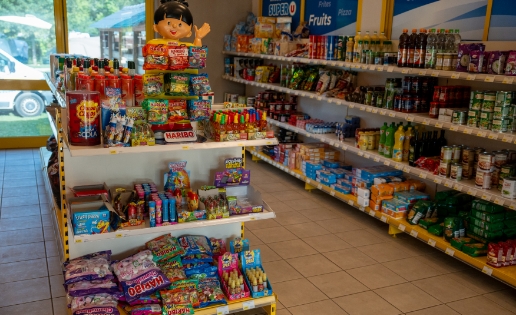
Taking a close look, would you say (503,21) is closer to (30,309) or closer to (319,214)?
(319,214)

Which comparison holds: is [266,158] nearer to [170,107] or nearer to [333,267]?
[333,267]

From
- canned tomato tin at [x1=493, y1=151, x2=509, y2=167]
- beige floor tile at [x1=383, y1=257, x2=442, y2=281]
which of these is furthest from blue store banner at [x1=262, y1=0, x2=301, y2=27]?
beige floor tile at [x1=383, y1=257, x2=442, y2=281]

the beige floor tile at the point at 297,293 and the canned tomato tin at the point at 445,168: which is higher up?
the canned tomato tin at the point at 445,168

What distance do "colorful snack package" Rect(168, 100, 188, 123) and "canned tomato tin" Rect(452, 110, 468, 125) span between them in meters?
2.39

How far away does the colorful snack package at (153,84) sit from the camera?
3113mm

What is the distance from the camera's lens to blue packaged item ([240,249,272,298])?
125 inches

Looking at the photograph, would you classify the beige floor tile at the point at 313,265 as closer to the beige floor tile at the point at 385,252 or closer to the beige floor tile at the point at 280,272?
the beige floor tile at the point at 280,272

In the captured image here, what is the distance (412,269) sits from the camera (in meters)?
4.22

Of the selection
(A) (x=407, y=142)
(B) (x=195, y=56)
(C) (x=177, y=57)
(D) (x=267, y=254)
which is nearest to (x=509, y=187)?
(A) (x=407, y=142)

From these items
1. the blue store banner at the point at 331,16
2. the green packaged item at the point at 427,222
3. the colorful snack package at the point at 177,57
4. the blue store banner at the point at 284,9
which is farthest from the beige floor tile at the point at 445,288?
the blue store banner at the point at 284,9

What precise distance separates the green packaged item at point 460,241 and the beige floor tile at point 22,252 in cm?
350

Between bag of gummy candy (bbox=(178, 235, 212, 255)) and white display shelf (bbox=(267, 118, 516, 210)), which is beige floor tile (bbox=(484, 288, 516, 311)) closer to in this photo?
white display shelf (bbox=(267, 118, 516, 210))

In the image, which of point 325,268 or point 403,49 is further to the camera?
point 403,49

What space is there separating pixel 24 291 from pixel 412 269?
3.10m
